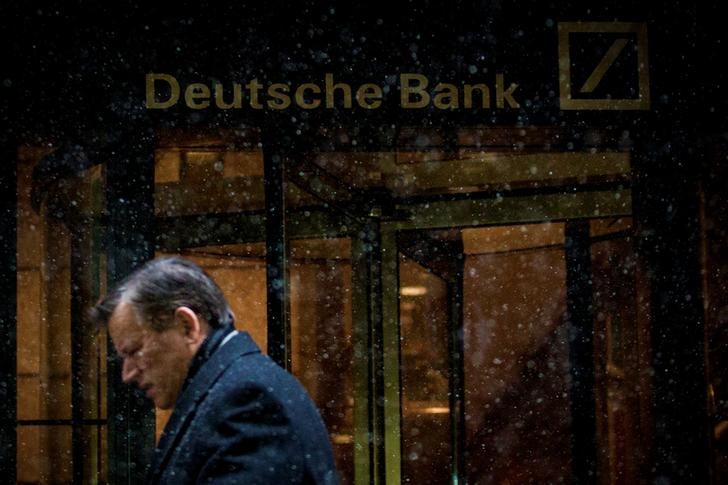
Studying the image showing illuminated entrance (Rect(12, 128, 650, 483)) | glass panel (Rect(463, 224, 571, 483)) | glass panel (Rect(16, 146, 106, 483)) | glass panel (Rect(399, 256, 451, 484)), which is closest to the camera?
illuminated entrance (Rect(12, 128, 650, 483))

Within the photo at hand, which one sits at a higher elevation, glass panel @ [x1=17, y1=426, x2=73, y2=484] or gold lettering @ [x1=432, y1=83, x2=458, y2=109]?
gold lettering @ [x1=432, y1=83, x2=458, y2=109]

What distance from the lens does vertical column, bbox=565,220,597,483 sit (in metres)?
6.42

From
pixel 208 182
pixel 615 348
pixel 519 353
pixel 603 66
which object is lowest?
pixel 519 353

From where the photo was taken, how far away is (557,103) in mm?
4184

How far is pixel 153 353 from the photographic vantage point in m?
2.27

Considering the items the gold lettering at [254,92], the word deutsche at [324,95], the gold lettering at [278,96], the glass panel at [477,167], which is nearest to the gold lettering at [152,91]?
the word deutsche at [324,95]

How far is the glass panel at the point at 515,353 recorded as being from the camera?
30.4ft

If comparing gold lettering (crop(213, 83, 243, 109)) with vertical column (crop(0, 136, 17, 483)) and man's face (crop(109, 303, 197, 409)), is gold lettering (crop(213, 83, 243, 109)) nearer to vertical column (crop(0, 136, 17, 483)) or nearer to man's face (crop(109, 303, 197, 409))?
vertical column (crop(0, 136, 17, 483))

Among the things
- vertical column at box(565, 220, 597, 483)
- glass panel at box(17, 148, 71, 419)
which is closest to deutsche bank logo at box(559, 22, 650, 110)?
vertical column at box(565, 220, 597, 483)

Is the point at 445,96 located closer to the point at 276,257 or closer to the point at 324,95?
the point at 324,95

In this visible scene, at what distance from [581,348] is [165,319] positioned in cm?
502

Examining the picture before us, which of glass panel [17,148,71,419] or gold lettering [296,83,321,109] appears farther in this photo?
glass panel [17,148,71,419]

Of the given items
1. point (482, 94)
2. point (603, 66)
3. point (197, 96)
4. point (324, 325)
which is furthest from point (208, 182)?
point (324, 325)

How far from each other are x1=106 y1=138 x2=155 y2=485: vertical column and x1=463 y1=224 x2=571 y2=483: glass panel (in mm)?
5609
